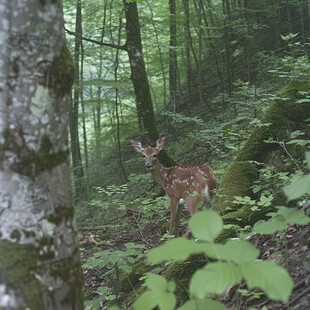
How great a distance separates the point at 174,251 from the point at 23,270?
25.0 inches

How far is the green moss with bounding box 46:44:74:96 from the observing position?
1483mm

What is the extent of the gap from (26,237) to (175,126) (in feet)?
33.9

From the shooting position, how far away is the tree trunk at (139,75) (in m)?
6.72

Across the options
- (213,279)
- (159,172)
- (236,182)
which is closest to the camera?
(213,279)

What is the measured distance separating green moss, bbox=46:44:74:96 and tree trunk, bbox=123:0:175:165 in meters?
5.22

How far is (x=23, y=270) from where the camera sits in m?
1.34

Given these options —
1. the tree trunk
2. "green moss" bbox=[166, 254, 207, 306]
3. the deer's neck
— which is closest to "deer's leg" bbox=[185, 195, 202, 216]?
the deer's neck

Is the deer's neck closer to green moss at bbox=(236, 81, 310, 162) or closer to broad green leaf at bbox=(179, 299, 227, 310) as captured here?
green moss at bbox=(236, 81, 310, 162)

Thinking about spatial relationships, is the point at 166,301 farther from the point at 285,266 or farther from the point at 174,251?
the point at 285,266

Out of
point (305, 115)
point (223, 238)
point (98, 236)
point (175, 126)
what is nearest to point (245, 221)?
point (223, 238)

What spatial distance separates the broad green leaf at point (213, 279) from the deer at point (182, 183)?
9.85ft

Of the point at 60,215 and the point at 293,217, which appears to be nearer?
the point at 60,215

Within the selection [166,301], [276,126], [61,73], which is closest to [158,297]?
[166,301]

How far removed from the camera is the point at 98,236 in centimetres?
575
